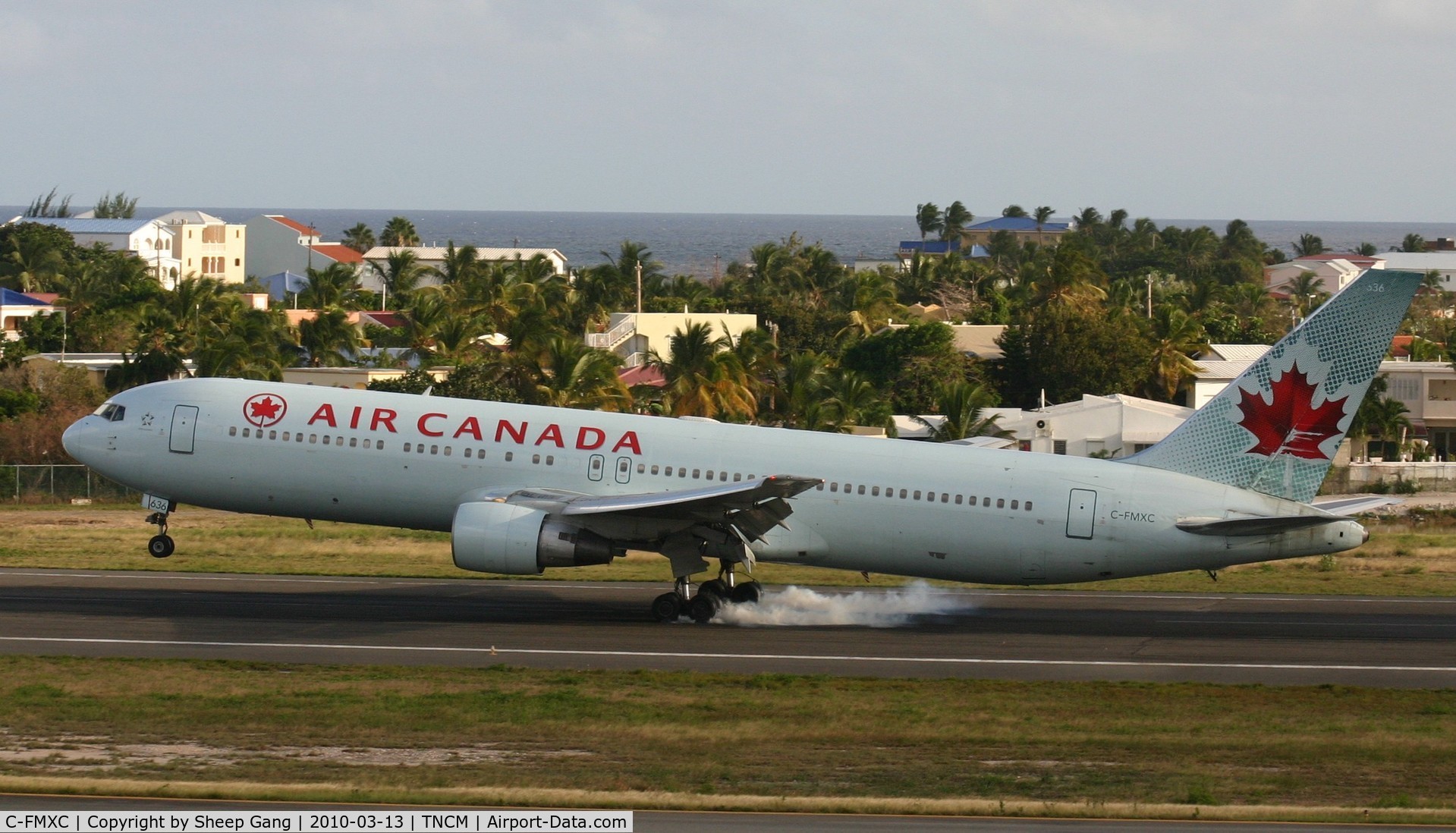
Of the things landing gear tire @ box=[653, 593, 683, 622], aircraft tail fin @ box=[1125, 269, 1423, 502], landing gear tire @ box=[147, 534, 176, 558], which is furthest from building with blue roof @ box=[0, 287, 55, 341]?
aircraft tail fin @ box=[1125, 269, 1423, 502]

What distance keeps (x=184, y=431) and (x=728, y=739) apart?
17.4m

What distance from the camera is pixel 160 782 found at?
18672mm

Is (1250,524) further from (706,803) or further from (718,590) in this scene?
(706,803)

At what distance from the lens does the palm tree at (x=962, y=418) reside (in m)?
70.6

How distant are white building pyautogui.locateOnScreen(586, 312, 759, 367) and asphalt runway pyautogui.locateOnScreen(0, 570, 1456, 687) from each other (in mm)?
57945

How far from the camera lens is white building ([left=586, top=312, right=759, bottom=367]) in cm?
9781

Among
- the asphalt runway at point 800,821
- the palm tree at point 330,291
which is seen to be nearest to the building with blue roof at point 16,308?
the palm tree at point 330,291

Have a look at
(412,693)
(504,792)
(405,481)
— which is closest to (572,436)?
(405,481)

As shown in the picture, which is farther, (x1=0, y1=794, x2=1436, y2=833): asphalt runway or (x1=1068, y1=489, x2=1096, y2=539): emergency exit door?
(x1=1068, y1=489, x2=1096, y2=539): emergency exit door

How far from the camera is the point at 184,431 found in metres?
34.6

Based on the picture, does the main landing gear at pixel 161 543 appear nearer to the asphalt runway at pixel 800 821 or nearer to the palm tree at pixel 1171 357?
the asphalt runway at pixel 800 821

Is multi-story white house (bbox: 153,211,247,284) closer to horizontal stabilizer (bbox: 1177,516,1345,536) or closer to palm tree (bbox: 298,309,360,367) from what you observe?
palm tree (bbox: 298,309,360,367)

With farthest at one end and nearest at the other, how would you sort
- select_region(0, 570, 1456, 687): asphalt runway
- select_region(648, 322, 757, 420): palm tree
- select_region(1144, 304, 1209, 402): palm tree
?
select_region(1144, 304, 1209, 402): palm tree
select_region(648, 322, 757, 420): palm tree
select_region(0, 570, 1456, 687): asphalt runway

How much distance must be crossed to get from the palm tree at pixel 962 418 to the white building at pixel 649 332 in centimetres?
2737
